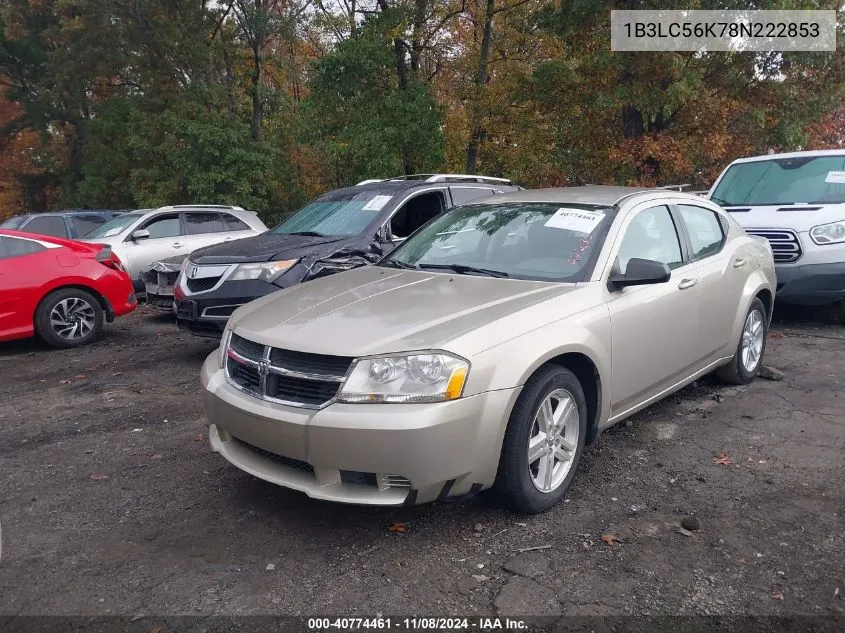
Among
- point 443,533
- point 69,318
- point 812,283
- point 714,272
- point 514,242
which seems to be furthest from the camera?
point 69,318

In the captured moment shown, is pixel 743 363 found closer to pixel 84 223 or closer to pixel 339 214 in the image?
pixel 339 214

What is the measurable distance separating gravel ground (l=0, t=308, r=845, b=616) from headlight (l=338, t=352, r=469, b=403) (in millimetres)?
787

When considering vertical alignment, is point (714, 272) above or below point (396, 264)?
below

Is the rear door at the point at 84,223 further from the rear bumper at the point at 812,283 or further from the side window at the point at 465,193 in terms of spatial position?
the rear bumper at the point at 812,283

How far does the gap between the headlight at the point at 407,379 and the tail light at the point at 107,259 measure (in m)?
6.53

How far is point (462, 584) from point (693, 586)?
3.28 feet

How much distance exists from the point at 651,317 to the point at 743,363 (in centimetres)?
196

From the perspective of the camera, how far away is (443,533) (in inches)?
138

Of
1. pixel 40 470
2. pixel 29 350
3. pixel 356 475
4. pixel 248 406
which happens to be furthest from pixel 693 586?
pixel 29 350

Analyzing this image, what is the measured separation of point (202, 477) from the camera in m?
4.27

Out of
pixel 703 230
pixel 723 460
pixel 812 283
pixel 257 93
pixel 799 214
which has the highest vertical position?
pixel 257 93

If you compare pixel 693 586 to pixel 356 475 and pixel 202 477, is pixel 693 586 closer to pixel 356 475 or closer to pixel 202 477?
pixel 356 475

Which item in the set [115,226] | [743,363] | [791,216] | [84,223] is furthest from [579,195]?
[84,223]

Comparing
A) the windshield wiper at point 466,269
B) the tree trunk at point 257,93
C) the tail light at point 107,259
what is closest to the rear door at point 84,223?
the tail light at point 107,259
